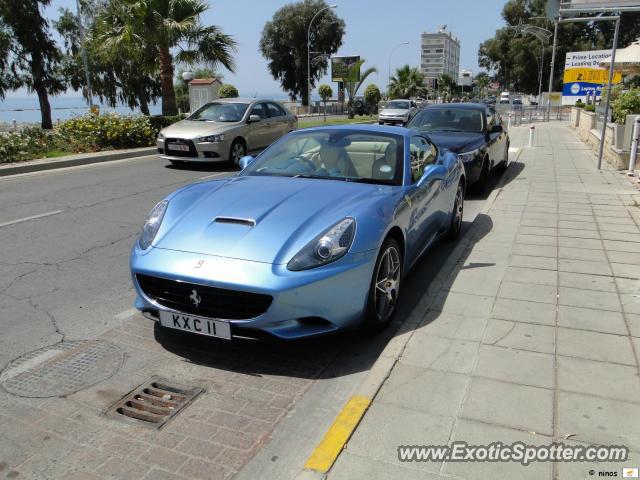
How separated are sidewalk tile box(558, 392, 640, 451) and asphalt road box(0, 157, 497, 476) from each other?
1200 mm

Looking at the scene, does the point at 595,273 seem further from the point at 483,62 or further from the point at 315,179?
the point at 483,62

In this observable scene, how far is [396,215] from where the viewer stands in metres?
4.02

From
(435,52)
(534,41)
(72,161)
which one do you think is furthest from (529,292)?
(435,52)

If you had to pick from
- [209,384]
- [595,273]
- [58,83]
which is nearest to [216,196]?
[209,384]

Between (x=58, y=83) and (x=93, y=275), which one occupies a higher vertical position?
(x=58, y=83)

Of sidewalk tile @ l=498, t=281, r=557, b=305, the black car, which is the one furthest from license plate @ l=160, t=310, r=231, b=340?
the black car

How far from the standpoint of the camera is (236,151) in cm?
1258

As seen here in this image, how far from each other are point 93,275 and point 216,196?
1973mm

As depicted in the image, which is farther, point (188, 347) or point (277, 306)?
point (188, 347)

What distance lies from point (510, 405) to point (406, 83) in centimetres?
6933

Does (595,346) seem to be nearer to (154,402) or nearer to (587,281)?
(587,281)

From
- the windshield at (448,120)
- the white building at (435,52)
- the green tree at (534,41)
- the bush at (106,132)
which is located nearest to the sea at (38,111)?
the bush at (106,132)

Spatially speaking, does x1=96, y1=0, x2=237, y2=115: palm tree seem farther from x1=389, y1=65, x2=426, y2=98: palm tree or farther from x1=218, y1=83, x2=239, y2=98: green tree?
x1=389, y1=65, x2=426, y2=98: palm tree

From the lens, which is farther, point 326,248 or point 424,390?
point 326,248
